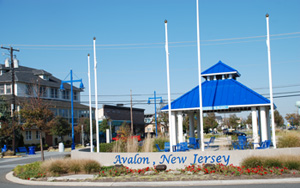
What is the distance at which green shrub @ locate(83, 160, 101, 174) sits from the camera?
604 inches

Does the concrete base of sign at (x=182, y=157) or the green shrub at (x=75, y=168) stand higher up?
the concrete base of sign at (x=182, y=157)

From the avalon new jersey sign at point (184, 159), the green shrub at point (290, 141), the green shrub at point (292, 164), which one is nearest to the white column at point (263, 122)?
the green shrub at point (290, 141)

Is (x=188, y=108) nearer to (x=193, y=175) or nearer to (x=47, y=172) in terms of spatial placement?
(x=193, y=175)

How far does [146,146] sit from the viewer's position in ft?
63.6

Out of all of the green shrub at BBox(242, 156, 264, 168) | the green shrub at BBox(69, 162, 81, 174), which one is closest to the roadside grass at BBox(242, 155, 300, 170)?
the green shrub at BBox(242, 156, 264, 168)

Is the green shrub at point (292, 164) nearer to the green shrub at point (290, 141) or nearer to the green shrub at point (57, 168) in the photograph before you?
the green shrub at point (290, 141)

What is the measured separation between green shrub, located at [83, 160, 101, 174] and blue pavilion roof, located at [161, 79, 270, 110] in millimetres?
8233

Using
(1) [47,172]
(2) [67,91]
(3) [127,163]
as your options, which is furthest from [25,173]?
(2) [67,91]

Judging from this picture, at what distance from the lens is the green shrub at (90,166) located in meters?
15.4

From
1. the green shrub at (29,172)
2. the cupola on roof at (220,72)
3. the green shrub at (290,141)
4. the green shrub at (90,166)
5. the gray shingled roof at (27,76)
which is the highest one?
the gray shingled roof at (27,76)

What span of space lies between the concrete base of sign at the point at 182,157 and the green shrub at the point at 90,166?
104cm

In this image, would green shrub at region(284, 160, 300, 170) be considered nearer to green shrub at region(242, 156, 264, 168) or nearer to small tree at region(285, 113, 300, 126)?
green shrub at region(242, 156, 264, 168)

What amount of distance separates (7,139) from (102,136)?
2650cm

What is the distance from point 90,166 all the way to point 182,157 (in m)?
4.18
